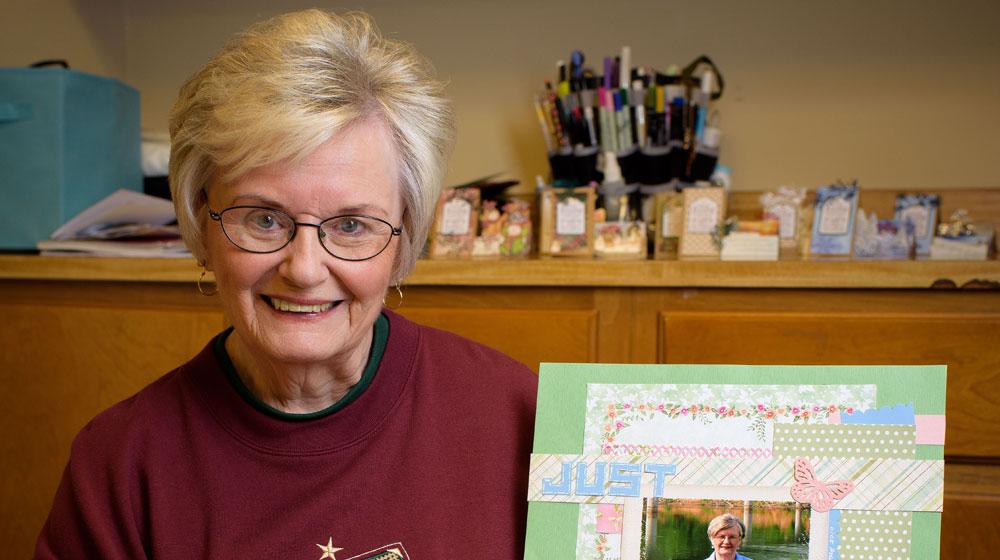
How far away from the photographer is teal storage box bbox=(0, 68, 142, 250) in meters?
1.94

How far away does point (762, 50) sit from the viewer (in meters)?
2.11

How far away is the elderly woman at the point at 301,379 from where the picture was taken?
91 centimetres

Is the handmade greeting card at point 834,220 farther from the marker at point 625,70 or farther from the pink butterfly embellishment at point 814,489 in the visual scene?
the pink butterfly embellishment at point 814,489

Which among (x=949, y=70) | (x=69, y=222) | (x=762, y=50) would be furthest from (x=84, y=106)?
(x=949, y=70)

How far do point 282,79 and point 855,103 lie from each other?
1629mm

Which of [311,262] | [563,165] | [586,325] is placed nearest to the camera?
[311,262]

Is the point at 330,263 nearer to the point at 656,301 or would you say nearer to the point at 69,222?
the point at 656,301

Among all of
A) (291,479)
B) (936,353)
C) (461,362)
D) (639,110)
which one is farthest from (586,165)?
(291,479)

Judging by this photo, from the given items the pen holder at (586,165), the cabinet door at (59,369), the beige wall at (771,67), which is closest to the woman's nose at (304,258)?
the cabinet door at (59,369)

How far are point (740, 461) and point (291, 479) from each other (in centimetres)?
50

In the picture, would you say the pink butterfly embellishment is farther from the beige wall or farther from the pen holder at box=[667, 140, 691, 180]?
the beige wall

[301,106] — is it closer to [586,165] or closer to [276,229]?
[276,229]

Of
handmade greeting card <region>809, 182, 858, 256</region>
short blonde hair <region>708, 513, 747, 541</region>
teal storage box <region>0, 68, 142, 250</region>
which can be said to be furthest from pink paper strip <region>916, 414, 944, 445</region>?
teal storage box <region>0, 68, 142, 250</region>

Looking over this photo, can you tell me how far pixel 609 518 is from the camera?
2.86 ft
